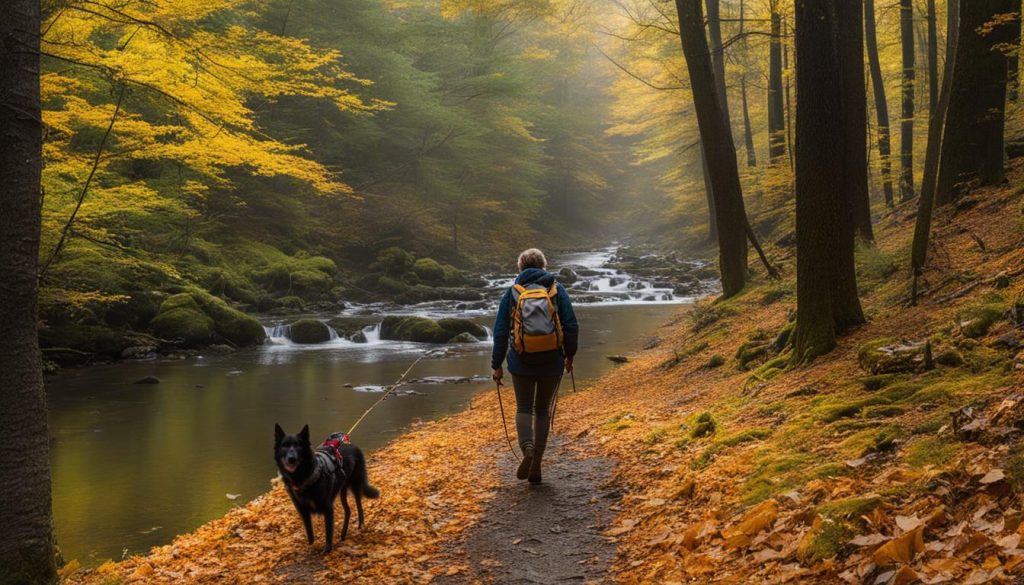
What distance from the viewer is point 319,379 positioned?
15234mm

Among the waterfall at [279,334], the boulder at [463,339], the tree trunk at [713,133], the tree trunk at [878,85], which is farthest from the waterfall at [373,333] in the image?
the tree trunk at [878,85]

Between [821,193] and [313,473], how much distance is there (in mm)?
5719

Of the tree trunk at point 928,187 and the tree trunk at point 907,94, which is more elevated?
the tree trunk at point 907,94

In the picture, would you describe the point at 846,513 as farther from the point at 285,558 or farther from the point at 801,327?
the point at 801,327

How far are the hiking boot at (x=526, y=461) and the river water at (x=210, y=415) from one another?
3273mm

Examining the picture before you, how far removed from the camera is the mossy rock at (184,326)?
18.6 metres

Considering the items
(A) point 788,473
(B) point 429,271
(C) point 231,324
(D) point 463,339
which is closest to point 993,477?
(A) point 788,473

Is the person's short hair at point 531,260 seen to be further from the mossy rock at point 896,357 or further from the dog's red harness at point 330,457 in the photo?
the mossy rock at point 896,357

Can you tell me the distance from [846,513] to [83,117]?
13446 millimetres

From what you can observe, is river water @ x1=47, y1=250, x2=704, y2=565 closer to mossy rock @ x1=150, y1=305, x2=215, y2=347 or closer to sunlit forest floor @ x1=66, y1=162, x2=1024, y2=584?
sunlit forest floor @ x1=66, y1=162, x2=1024, y2=584

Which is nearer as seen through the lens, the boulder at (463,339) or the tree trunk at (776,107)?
the boulder at (463,339)

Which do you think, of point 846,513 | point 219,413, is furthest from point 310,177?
point 846,513

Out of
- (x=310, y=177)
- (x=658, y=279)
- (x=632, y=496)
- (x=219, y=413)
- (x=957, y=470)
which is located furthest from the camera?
(x=658, y=279)

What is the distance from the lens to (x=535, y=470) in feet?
21.3
